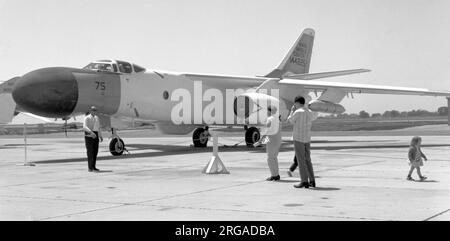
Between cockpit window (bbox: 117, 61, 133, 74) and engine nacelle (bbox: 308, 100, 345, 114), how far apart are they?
691cm

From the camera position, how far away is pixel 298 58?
2703 centimetres

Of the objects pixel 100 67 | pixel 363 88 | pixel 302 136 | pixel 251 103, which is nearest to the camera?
pixel 302 136

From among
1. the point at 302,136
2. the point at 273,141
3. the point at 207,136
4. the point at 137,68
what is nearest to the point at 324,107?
the point at 207,136

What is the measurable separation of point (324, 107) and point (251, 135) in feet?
11.0

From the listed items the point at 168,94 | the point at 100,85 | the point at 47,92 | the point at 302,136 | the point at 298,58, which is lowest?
the point at 302,136

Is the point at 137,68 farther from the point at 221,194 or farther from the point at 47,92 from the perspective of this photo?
the point at 221,194

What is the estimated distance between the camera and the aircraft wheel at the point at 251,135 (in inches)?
870

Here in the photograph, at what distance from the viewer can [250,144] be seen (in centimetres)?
2189

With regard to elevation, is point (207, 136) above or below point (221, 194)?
below

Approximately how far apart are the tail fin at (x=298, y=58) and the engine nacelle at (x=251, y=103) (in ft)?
16.7

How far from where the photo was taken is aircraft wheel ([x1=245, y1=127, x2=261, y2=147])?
72.5 ft

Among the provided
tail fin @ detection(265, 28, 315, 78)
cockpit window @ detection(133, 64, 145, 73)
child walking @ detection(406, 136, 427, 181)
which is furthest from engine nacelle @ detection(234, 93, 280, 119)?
child walking @ detection(406, 136, 427, 181)

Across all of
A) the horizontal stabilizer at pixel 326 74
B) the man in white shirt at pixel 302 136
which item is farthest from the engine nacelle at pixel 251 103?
the man in white shirt at pixel 302 136

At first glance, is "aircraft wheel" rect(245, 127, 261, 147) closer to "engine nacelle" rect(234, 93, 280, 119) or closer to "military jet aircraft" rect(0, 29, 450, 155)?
"military jet aircraft" rect(0, 29, 450, 155)
